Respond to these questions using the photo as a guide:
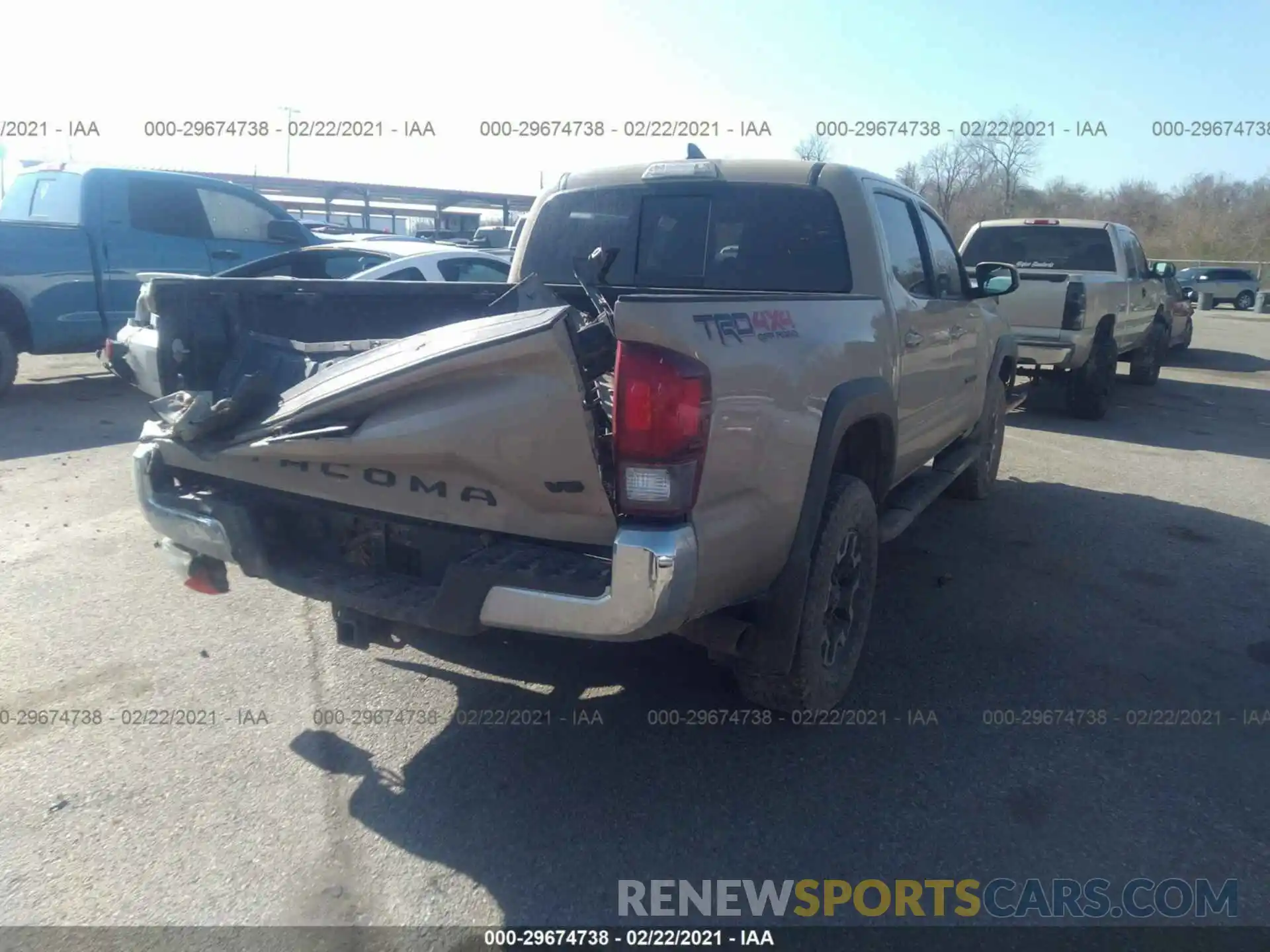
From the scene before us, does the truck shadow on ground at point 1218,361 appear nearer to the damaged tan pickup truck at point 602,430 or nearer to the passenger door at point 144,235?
the damaged tan pickup truck at point 602,430

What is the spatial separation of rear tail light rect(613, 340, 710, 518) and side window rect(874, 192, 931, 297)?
2102mm

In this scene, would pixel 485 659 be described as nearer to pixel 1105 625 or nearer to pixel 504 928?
pixel 504 928

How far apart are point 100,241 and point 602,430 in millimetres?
9200

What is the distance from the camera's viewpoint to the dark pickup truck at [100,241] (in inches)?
374

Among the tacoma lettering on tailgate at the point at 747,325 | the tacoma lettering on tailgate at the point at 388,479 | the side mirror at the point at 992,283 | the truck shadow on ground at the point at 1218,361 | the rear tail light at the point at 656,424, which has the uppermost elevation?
the side mirror at the point at 992,283

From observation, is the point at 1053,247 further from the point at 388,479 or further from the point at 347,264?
the point at 388,479

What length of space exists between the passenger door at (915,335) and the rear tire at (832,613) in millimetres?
712

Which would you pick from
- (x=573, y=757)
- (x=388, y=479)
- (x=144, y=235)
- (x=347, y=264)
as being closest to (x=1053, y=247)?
(x=347, y=264)

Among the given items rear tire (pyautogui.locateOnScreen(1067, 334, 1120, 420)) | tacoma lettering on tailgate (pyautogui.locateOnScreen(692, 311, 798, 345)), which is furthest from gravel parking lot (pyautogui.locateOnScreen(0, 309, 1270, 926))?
rear tire (pyautogui.locateOnScreen(1067, 334, 1120, 420))

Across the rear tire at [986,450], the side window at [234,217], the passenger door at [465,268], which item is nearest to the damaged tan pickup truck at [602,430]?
the rear tire at [986,450]

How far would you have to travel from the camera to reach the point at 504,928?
8.80ft

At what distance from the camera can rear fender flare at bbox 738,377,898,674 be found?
3271 millimetres

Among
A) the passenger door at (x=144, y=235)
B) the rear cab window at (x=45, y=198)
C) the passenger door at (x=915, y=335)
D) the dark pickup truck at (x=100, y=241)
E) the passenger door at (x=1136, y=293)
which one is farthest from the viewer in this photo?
the passenger door at (x=1136, y=293)

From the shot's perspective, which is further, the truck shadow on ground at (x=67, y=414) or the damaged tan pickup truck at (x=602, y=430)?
the truck shadow on ground at (x=67, y=414)
